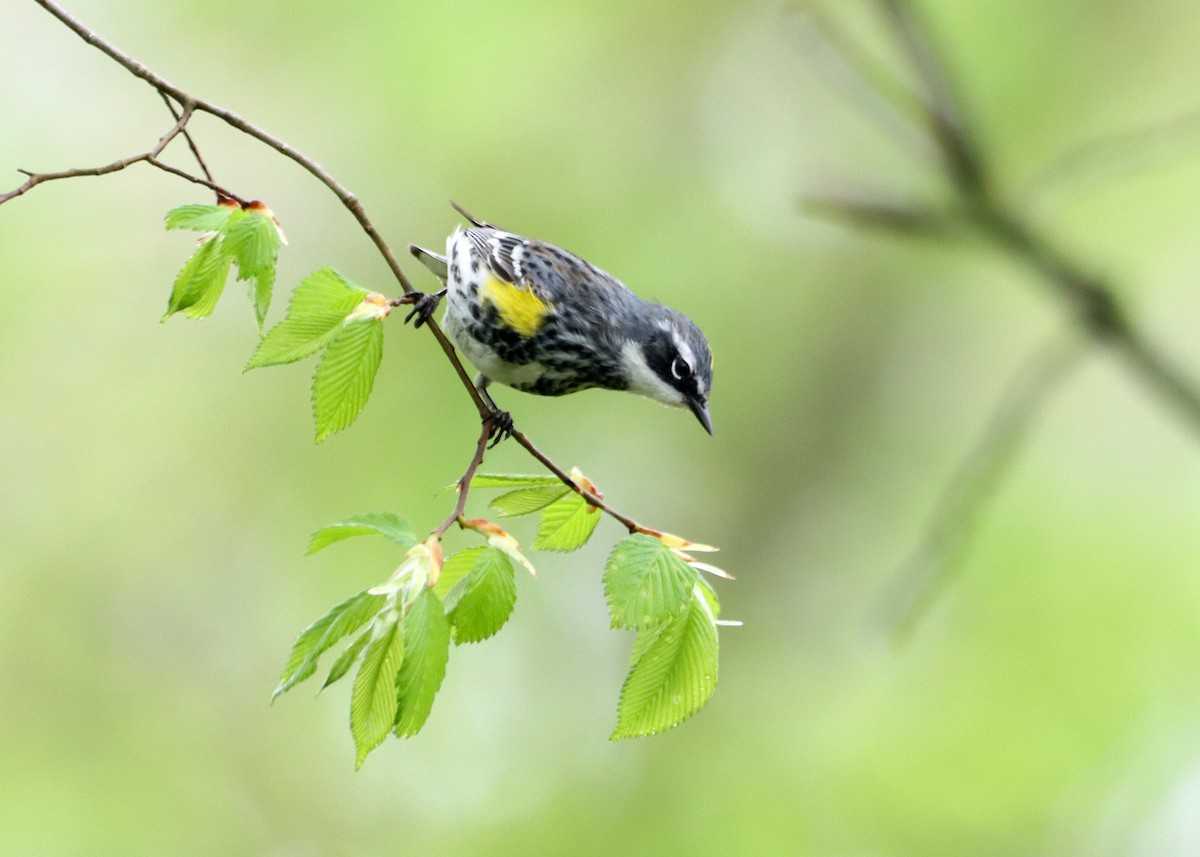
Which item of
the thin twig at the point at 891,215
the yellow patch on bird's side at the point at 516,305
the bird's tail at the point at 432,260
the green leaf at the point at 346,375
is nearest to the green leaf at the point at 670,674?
the green leaf at the point at 346,375

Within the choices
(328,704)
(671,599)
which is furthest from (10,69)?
(671,599)

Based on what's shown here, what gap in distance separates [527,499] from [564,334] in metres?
1.89

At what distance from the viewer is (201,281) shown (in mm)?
2691

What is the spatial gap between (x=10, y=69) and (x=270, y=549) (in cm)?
455

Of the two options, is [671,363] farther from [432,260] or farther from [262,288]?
[262,288]

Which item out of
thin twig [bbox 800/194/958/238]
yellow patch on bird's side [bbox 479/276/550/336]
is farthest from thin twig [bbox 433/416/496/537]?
yellow patch on bird's side [bbox 479/276/550/336]

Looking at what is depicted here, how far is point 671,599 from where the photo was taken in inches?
97.7

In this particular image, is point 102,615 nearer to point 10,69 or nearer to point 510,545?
point 10,69

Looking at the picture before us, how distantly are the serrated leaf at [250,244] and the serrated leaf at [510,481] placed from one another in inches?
26.2

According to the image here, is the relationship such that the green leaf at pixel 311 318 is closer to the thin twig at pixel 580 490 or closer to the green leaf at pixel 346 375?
the green leaf at pixel 346 375

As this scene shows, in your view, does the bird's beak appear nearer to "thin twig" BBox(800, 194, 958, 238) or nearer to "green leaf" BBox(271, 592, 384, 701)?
"thin twig" BBox(800, 194, 958, 238)

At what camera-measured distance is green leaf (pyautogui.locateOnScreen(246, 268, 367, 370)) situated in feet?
8.71

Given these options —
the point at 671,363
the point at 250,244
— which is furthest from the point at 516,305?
the point at 250,244

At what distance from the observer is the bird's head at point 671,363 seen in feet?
14.6
